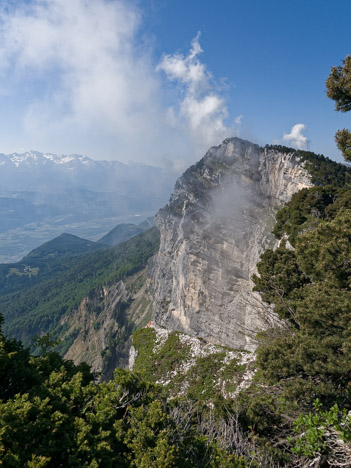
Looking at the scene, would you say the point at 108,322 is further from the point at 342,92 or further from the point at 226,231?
the point at 342,92

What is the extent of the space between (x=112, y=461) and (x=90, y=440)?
2.74ft

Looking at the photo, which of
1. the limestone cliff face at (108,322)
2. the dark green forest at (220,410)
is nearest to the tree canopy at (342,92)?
the dark green forest at (220,410)

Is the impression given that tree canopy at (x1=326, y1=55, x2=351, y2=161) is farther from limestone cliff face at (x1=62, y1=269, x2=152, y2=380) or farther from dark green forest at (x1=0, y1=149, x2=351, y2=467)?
limestone cliff face at (x1=62, y1=269, x2=152, y2=380)

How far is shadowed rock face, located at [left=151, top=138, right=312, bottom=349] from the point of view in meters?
58.1

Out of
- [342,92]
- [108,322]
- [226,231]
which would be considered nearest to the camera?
[342,92]

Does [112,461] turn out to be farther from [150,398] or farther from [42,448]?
[150,398]

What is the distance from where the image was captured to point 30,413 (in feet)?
25.2

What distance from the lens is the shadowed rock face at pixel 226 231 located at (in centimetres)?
5806

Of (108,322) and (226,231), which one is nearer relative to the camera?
(226,231)

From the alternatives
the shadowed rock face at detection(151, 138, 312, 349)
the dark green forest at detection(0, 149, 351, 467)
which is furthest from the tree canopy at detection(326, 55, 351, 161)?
the shadowed rock face at detection(151, 138, 312, 349)

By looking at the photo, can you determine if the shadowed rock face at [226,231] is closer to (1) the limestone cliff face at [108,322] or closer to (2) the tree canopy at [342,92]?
(2) the tree canopy at [342,92]

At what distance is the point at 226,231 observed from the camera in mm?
68750

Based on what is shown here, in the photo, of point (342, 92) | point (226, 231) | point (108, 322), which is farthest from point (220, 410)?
point (108, 322)

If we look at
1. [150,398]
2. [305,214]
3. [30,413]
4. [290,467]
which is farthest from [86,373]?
[305,214]
